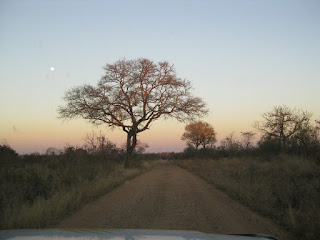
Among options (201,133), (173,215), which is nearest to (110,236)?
(173,215)

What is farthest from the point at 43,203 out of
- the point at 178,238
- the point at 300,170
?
the point at 300,170

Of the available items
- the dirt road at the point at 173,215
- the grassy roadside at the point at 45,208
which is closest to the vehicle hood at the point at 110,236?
the dirt road at the point at 173,215

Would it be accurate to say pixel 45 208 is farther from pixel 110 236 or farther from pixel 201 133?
pixel 201 133

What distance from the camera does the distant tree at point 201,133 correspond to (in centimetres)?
6588

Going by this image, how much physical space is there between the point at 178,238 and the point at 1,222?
454 cm

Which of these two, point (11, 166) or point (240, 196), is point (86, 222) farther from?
point (11, 166)

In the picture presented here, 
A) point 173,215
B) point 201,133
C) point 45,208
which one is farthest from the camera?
point 201,133

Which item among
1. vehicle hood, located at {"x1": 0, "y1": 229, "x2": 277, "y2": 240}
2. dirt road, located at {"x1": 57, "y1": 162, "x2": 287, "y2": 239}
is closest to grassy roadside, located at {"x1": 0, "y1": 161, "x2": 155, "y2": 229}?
dirt road, located at {"x1": 57, "y1": 162, "x2": 287, "y2": 239}

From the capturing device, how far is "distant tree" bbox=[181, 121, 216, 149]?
65875mm

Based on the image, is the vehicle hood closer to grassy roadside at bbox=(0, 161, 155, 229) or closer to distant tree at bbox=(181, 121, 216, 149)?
grassy roadside at bbox=(0, 161, 155, 229)

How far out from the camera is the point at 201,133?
6594cm

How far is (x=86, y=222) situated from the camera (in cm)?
623

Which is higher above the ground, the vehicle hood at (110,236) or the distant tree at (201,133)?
the distant tree at (201,133)

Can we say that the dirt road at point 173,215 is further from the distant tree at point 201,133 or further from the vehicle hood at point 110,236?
the distant tree at point 201,133
